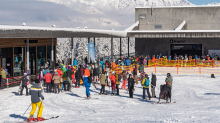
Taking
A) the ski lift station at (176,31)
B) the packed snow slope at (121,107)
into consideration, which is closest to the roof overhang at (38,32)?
the ski lift station at (176,31)

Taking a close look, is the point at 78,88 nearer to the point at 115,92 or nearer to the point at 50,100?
the point at 115,92

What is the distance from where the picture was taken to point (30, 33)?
2011 cm

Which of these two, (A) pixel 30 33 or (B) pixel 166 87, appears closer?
(B) pixel 166 87

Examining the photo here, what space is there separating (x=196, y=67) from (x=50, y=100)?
1989 centimetres

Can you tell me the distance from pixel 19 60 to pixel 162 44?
84.4ft

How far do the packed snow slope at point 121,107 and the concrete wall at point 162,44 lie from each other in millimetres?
21932

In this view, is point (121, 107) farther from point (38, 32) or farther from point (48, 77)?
point (38, 32)

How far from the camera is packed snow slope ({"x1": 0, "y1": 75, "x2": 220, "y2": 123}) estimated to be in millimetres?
11516

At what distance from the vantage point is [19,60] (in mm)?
23625

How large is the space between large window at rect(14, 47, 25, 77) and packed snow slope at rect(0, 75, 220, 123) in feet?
10.8

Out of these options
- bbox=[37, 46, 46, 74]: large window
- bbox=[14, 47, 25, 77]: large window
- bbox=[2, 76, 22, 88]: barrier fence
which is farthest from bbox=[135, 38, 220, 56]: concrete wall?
bbox=[2, 76, 22, 88]: barrier fence

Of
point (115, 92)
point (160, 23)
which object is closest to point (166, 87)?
point (115, 92)

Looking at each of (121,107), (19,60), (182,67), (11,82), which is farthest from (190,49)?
(121,107)

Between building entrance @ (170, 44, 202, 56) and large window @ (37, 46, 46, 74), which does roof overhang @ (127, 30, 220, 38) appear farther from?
large window @ (37, 46, 46, 74)
